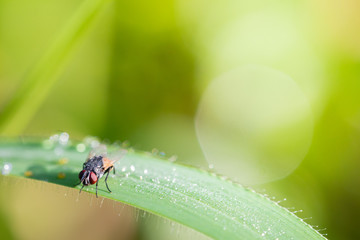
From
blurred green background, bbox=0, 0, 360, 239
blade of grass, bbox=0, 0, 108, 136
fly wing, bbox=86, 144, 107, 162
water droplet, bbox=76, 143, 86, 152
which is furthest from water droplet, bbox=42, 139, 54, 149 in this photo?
blurred green background, bbox=0, 0, 360, 239

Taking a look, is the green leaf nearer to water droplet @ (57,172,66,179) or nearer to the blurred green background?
water droplet @ (57,172,66,179)

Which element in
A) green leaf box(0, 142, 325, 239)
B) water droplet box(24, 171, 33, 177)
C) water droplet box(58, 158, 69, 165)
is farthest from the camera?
water droplet box(58, 158, 69, 165)

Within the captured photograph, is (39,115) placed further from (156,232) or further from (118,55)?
(156,232)

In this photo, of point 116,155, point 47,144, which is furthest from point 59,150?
point 116,155

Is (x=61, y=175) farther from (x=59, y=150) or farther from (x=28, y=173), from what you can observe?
(x=59, y=150)

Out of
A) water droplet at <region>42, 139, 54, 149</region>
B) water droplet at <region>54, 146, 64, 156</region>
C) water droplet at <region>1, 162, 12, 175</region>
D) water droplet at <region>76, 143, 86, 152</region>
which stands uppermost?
water droplet at <region>76, 143, 86, 152</region>

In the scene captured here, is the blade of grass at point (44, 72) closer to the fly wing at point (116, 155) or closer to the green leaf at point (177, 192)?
the green leaf at point (177, 192)
